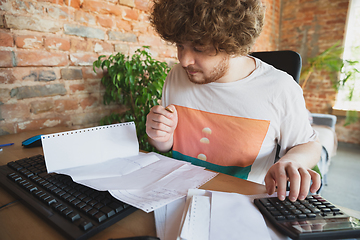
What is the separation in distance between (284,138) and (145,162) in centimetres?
54

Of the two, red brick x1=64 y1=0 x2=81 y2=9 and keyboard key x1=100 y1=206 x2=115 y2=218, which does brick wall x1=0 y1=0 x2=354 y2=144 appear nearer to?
red brick x1=64 y1=0 x2=81 y2=9

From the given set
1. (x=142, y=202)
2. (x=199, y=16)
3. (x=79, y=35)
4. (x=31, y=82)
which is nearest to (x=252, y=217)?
(x=142, y=202)

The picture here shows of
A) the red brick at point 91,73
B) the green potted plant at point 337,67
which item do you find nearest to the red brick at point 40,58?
the red brick at point 91,73

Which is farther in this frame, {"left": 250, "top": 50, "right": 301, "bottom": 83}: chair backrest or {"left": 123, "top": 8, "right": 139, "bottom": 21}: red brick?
{"left": 123, "top": 8, "right": 139, "bottom": 21}: red brick

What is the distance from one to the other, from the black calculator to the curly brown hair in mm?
514

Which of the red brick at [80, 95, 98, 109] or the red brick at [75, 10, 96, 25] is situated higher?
the red brick at [75, 10, 96, 25]

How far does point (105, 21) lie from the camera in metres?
1.51

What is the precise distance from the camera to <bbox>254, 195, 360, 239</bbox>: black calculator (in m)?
0.40

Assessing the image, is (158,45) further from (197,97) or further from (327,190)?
(327,190)

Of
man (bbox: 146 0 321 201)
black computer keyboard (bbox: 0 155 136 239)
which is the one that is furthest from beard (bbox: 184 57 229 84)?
black computer keyboard (bbox: 0 155 136 239)

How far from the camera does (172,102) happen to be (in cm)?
107

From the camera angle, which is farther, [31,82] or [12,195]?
[31,82]

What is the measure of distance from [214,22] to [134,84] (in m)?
0.91

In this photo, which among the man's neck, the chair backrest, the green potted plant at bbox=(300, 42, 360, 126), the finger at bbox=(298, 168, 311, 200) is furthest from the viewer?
the green potted plant at bbox=(300, 42, 360, 126)
